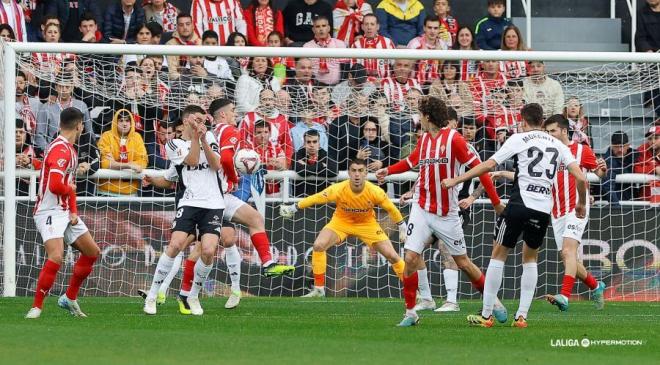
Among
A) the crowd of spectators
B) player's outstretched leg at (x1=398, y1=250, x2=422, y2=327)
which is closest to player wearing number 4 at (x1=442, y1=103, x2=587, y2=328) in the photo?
player's outstretched leg at (x1=398, y1=250, x2=422, y2=327)

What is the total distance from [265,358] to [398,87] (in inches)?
397

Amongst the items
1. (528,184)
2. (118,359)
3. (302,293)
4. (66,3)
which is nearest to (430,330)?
(528,184)

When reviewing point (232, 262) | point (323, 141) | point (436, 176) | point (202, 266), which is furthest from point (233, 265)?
point (323, 141)

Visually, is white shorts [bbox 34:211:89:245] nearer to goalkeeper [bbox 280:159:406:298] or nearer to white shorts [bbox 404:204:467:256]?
white shorts [bbox 404:204:467:256]

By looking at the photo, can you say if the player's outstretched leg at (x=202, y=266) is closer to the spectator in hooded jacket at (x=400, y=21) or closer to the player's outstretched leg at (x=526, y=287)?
the player's outstretched leg at (x=526, y=287)

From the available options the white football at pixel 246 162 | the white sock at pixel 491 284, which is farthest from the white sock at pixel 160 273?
the white sock at pixel 491 284

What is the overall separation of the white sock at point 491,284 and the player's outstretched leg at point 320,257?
5.48 metres

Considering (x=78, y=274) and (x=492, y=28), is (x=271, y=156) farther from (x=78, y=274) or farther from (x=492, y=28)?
(x=78, y=274)

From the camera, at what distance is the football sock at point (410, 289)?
12.7 m

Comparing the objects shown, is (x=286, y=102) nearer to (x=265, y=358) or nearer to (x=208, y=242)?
(x=208, y=242)

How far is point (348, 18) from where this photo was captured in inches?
868

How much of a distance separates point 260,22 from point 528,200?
1007 cm

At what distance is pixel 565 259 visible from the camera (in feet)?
51.9

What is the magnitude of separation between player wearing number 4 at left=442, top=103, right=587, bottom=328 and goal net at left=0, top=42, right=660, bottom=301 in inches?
222
